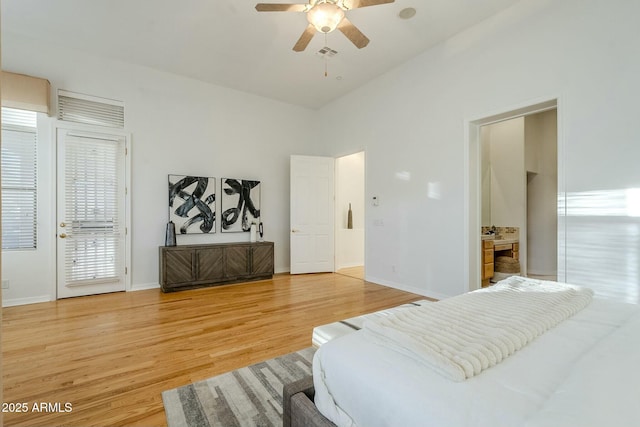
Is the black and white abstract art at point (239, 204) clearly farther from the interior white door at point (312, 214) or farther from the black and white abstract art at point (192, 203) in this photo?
the interior white door at point (312, 214)

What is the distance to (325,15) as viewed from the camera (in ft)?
8.25

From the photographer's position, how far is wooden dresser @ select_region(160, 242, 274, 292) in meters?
4.41

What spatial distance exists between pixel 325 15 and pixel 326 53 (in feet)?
5.73

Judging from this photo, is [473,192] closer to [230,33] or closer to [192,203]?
[230,33]

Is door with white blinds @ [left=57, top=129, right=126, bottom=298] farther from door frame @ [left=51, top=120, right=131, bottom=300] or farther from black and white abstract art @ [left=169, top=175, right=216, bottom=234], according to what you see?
black and white abstract art @ [left=169, top=175, right=216, bottom=234]

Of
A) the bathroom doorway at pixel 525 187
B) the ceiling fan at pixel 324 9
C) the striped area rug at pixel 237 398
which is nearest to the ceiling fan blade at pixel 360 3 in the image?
the ceiling fan at pixel 324 9

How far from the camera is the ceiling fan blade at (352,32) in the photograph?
2.69 m

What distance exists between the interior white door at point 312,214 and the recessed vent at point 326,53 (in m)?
1.96

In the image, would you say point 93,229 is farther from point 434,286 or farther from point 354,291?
point 434,286

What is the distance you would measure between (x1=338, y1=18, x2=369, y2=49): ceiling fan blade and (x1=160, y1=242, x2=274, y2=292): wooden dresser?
3.57 m

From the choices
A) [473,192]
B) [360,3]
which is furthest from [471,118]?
[360,3]

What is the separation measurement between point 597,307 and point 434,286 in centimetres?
249

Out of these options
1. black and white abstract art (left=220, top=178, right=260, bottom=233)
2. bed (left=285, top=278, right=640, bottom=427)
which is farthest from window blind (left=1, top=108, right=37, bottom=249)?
bed (left=285, top=278, right=640, bottom=427)

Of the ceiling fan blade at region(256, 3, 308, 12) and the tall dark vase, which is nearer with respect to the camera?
the ceiling fan blade at region(256, 3, 308, 12)
